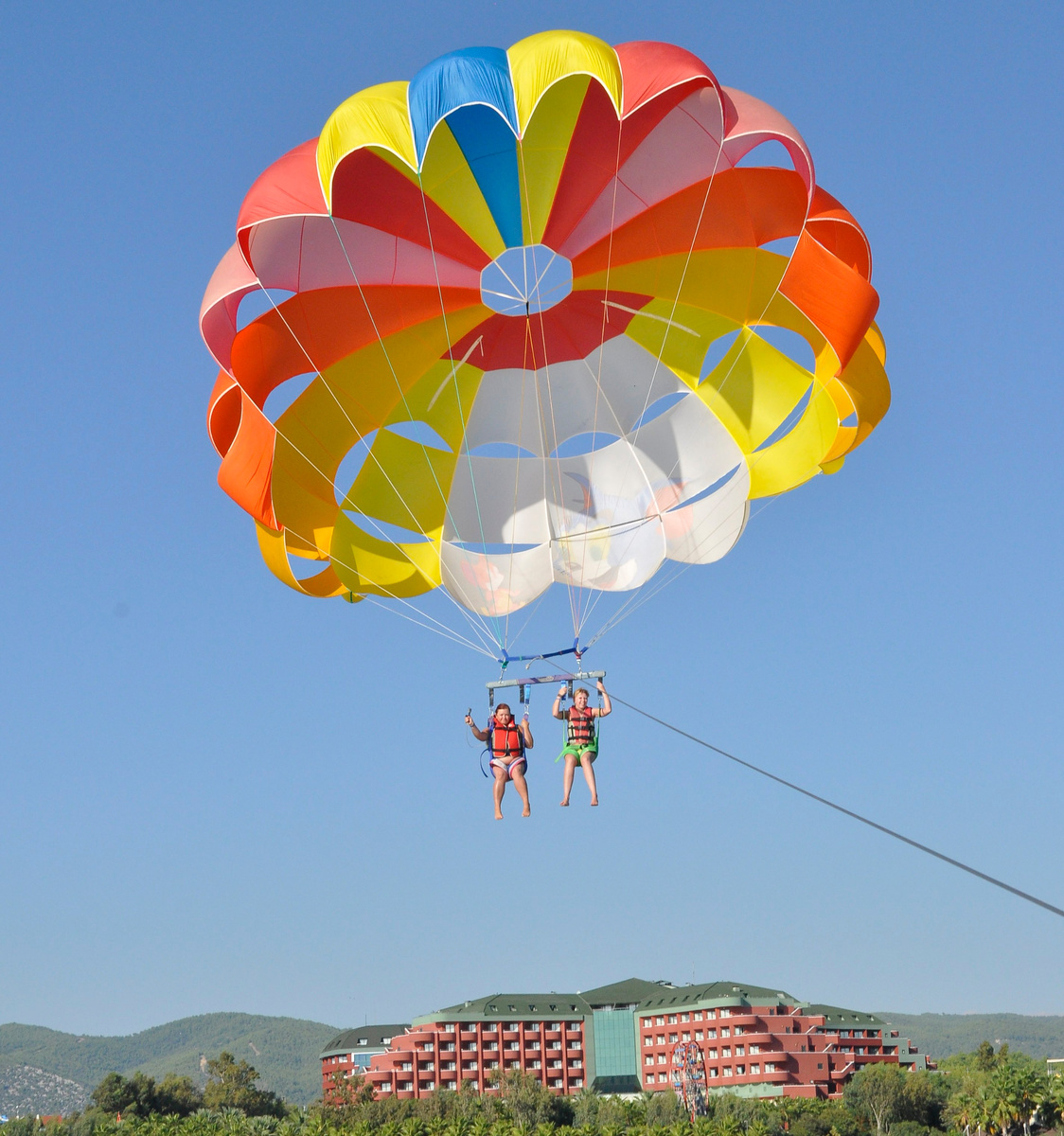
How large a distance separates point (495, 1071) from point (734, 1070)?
1505 centimetres

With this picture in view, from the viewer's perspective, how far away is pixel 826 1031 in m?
85.2

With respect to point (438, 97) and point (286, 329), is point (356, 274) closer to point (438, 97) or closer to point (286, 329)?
point (286, 329)

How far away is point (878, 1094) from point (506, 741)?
66.1 metres

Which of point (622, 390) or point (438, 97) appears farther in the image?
point (622, 390)

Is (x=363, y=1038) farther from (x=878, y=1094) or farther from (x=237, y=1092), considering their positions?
(x=878, y=1094)

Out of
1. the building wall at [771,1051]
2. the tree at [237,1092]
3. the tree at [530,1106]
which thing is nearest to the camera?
the tree at [530,1106]

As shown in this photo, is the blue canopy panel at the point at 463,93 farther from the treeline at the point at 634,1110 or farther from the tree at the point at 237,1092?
the tree at the point at 237,1092

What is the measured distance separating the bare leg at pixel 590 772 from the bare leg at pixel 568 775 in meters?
0.10

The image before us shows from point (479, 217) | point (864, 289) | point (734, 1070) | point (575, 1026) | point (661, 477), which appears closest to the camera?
point (864, 289)

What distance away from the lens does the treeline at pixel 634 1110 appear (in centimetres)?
5528

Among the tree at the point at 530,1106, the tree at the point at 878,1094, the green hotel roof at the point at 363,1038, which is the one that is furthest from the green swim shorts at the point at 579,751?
the green hotel roof at the point at 363,1038

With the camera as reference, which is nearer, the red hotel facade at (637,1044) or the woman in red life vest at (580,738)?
the woman in red life vest at (580,738)

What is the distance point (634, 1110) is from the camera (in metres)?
68.9

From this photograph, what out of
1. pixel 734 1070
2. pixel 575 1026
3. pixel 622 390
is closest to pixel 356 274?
pixel 622 390
